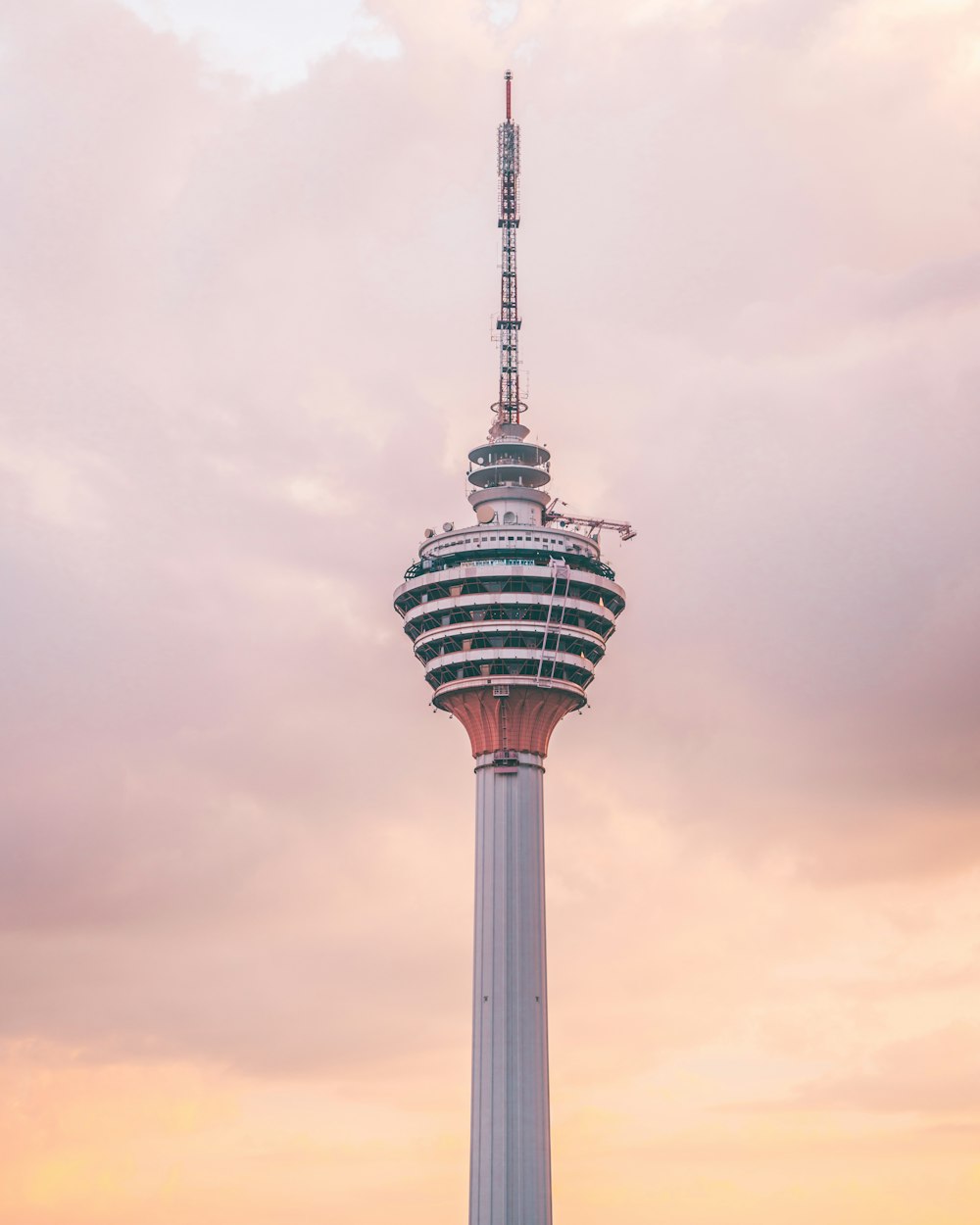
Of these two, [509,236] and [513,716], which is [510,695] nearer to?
[513,716]

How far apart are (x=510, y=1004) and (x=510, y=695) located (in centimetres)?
2748

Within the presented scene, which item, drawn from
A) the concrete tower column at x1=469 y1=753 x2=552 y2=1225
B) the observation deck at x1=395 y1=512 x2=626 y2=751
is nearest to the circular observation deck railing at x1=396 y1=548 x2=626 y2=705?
the observation deck at x1=395 y1=512 x2=626 y2=751

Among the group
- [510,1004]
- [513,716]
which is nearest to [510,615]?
[513,716]

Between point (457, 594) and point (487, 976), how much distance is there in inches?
1353

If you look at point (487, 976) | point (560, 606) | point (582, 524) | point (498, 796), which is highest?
point (582, 524)

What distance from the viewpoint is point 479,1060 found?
6609 inches

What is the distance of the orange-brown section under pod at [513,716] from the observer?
177 m

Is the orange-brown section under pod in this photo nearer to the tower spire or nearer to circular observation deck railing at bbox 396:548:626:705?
circular observation deck railing at bbox 396:548:626:705

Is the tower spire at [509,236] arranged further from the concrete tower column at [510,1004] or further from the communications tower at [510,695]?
the concrete tower column at [510,1004]

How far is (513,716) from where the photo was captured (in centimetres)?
17775

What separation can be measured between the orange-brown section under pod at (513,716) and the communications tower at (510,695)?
0.41 feet

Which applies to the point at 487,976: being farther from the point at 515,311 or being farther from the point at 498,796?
the point at 515,311

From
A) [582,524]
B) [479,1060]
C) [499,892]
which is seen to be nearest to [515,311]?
[582,524]

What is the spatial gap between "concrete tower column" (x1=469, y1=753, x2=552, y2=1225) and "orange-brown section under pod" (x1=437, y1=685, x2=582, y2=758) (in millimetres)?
1328
